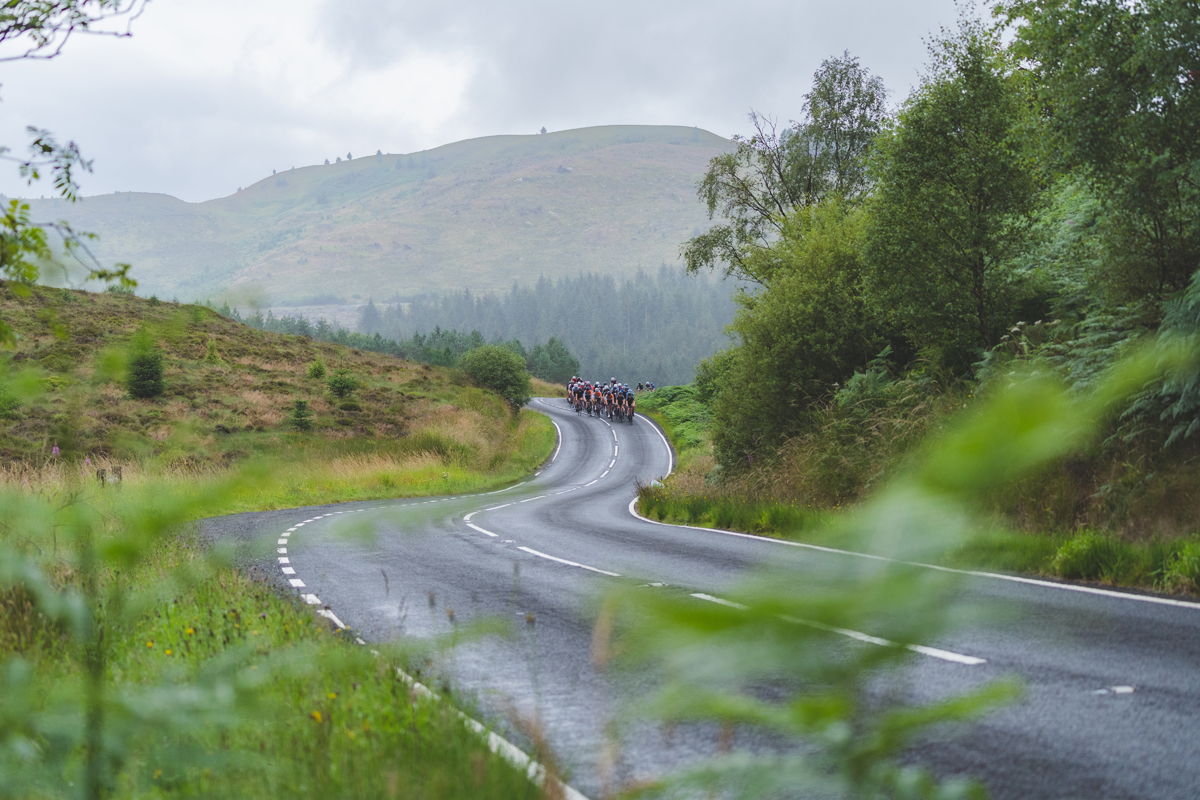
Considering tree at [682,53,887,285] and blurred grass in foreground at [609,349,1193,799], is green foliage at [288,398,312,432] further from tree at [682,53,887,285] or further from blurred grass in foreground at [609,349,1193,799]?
blurred grass in foreground at [609,349,1193,799]

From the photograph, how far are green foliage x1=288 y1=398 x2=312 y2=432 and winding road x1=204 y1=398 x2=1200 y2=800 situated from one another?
23.7 metres

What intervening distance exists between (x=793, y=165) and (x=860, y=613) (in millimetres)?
33277

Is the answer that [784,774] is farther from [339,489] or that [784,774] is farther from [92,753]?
[339,489]

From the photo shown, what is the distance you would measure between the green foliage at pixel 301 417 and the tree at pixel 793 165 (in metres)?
16.4

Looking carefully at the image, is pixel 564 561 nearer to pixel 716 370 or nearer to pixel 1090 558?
pixel 1090 558

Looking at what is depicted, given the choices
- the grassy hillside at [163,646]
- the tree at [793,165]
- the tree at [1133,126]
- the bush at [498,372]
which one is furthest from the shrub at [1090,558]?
the bush at [498,372]

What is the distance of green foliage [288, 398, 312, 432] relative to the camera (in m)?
34.2

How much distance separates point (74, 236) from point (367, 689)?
2303 mm

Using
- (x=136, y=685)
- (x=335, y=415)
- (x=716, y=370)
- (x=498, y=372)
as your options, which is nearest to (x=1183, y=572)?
(x=136, y=685)

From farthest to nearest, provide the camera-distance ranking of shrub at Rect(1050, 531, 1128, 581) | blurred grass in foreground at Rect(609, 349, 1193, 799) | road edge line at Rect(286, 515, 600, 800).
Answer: shrub at Rect(1050, 531, 1128, 581)
road edge line at Rect(286, 515, 600, 800)
blurred grass in foreground at Rect(609, 349, 1193, 799)

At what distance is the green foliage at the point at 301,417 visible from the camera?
3419 centimetres

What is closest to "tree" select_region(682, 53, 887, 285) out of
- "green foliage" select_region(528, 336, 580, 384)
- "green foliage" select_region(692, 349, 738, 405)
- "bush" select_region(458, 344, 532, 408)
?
"green foliage" select_region(692, 349, 738, 405)

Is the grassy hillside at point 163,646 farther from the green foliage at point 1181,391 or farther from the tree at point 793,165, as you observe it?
the tree at point 793,165

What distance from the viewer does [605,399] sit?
193ft
